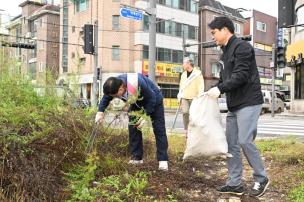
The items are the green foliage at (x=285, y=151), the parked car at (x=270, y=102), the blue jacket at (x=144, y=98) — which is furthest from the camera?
the parked car at (x=270, y=102)

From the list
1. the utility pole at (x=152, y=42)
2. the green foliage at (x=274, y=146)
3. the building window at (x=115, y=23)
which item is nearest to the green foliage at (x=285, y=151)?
the green foliage at (x=274, y=146)

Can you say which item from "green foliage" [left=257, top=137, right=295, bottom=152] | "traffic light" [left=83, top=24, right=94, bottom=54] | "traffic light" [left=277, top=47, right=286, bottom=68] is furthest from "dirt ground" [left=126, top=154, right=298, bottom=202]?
"traffic light" [left=277, top=47, right=286, bottom=68]

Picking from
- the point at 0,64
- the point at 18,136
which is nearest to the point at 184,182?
the point at 18,136

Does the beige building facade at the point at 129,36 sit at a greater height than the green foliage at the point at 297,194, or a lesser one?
greater

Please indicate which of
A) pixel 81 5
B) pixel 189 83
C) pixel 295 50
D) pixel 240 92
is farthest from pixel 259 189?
pixel 81 5

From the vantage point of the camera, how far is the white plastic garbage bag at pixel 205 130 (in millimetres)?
4180

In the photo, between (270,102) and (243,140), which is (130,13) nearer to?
(243,140)

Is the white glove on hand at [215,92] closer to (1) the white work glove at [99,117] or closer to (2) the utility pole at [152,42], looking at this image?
(1) the white work glove at [99,117]

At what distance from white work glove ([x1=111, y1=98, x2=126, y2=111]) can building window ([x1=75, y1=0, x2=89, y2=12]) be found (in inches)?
1554

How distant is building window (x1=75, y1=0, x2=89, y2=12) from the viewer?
42722 mm

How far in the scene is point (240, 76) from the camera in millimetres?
3977

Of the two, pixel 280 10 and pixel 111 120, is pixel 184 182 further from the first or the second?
pixel 280 10

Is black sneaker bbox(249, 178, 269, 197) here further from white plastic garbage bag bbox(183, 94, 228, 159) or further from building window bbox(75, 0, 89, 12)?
building window bbox(75, 0, 89, 12)

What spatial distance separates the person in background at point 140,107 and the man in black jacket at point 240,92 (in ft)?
2.81
